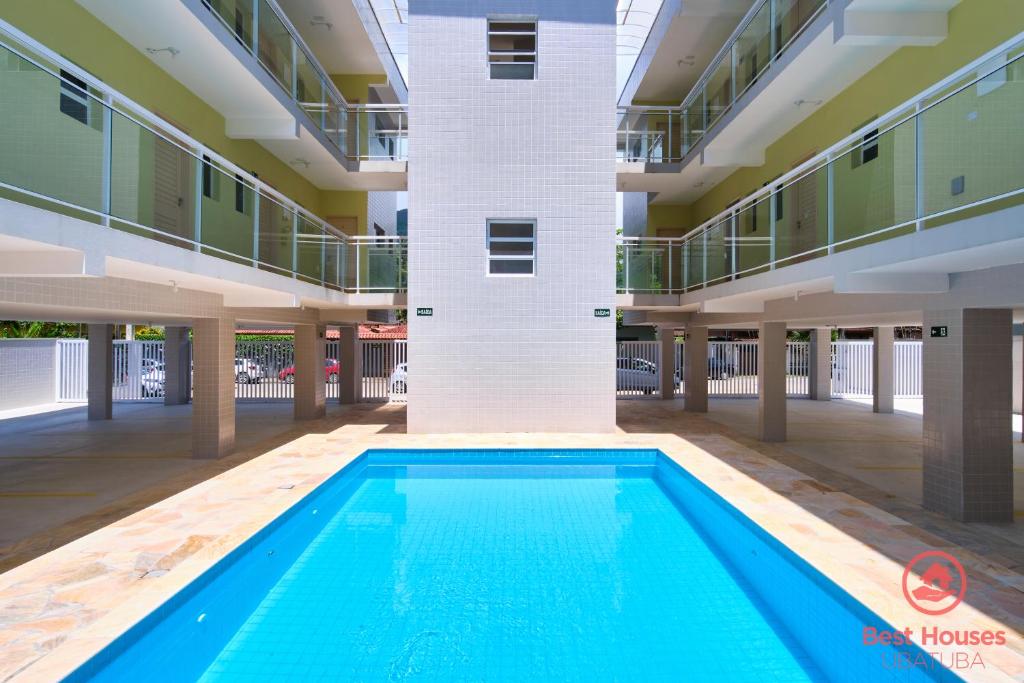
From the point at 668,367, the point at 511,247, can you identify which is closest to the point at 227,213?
the point at 511,247

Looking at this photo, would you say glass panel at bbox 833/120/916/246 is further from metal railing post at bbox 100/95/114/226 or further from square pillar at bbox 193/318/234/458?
square pillar at bbox 193/318/234/458

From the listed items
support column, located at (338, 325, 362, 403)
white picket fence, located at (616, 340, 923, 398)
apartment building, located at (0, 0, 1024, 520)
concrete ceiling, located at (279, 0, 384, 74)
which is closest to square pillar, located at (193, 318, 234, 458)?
apartment building, located at (0, 0, 1024, 520)

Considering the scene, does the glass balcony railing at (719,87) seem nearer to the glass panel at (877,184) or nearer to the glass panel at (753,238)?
the glass panel at (753,238)

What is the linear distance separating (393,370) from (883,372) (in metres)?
15.9

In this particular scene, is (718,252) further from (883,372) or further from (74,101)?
(883,372)

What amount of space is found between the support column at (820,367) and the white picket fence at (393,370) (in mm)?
585

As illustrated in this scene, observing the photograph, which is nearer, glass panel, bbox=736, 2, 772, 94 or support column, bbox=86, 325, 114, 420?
glass panel, bbox=736, 2, 772, 94

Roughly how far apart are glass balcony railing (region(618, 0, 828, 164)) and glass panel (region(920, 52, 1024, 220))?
15.7 feet

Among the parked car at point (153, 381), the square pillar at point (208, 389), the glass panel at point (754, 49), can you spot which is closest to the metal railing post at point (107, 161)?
the square pillar at point (208, 389)

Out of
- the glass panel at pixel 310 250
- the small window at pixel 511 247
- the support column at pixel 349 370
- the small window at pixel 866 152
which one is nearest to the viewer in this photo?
the small window at pixel 866 152

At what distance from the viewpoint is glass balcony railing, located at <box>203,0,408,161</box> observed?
10.9m

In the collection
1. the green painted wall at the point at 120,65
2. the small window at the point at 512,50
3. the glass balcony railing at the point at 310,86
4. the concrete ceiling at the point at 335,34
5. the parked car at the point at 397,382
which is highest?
the concrete ceiling at the point at 335,34

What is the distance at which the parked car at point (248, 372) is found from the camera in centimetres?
2112

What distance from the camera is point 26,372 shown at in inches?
747
